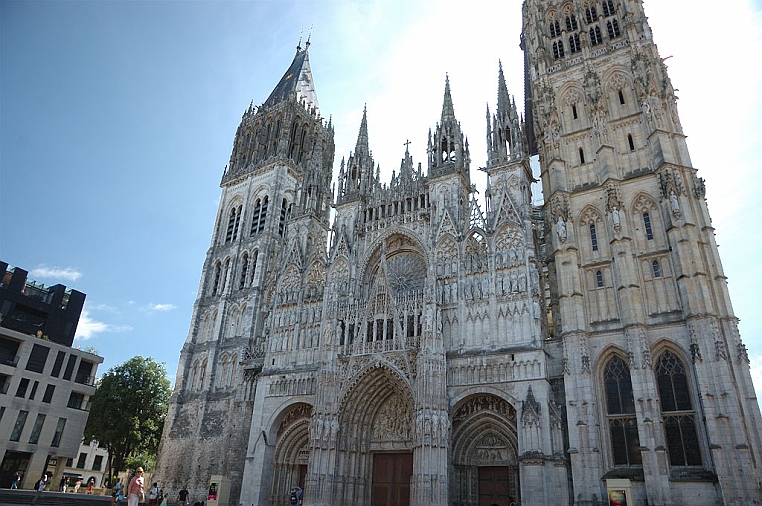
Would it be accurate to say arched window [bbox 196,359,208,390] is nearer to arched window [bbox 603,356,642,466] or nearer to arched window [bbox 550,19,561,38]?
arched window [bbox 603,356,642,466]

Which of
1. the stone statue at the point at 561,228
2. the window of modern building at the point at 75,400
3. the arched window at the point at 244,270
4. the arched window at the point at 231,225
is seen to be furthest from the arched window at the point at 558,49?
→ the window of modern building at the point at 75,400

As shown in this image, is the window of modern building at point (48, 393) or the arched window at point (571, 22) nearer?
the arched window at point (571, 22)

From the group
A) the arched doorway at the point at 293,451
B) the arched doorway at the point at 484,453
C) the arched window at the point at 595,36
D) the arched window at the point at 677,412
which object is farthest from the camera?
the arched window at the point at 595,36

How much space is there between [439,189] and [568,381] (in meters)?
13.1

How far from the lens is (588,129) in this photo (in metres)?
29.3

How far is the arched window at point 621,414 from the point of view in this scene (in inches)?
854

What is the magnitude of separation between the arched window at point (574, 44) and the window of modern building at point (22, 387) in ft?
146

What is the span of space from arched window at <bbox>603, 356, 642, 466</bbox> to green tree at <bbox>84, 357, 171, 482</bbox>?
114 feet

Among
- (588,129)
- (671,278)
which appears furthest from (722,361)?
(588,129)

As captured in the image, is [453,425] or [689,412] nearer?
[689,412]

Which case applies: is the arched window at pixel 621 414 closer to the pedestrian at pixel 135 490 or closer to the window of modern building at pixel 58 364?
the pedestrian at pixel 135 490

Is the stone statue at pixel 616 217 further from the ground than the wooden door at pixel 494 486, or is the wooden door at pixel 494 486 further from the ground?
the stone statue at pixel 616 217

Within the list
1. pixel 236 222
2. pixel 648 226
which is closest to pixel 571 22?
pixel 648 226

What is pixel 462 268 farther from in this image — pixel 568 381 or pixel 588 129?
pixel 588 129
